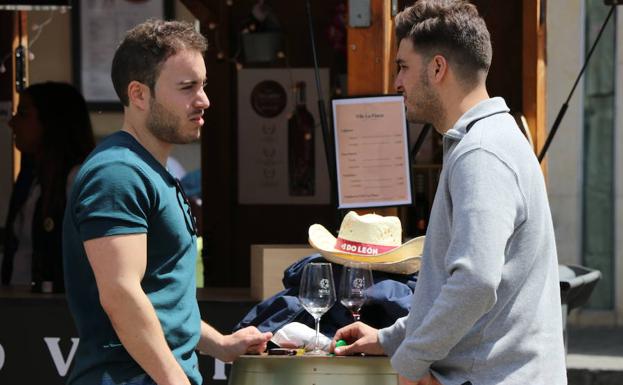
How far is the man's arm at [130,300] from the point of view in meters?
3.14

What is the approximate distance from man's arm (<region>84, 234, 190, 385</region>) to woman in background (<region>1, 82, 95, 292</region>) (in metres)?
3.38

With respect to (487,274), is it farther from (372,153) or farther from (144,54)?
(372,153)

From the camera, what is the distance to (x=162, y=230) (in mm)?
3287

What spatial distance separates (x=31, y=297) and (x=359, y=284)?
248 cm

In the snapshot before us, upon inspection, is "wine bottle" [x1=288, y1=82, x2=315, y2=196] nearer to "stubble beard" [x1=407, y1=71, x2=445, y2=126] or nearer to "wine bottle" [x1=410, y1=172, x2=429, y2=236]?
"wine bottle" [x1=410, y1=172, x2=429, y2=236]

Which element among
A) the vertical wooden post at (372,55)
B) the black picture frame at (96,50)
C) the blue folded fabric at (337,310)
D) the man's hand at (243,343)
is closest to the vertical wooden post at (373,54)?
the vertical wooden post at (372,55)

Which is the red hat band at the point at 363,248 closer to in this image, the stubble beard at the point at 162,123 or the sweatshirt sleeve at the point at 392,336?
the sweatshirt sleeve at the point at 392,336

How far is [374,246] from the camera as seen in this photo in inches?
183

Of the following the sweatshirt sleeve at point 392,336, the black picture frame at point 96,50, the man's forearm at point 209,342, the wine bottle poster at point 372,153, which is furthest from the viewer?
the black picture frame at point 96,50

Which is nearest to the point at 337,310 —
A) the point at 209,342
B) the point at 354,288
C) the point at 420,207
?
the point at 354,288

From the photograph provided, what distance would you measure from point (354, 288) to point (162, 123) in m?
1.10

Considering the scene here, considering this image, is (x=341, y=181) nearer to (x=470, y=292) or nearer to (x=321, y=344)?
(x=321, y=344)

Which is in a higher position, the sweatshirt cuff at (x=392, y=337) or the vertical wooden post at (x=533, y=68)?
the vertical wooden post at (x=533, y=68)

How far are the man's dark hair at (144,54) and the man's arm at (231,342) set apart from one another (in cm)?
84
